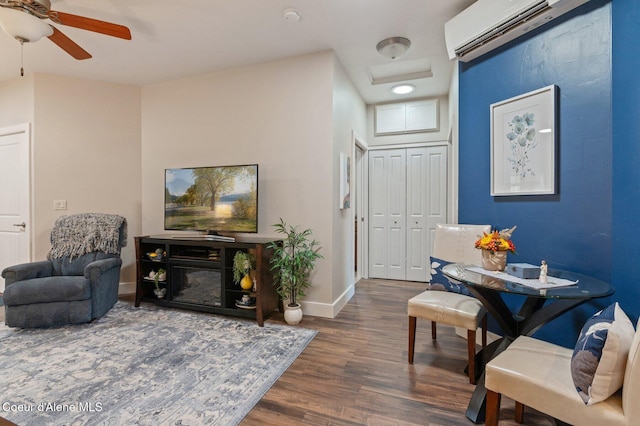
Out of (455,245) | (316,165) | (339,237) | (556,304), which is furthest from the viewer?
(339,237)

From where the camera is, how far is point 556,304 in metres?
1.61

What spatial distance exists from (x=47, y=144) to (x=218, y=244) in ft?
8.74

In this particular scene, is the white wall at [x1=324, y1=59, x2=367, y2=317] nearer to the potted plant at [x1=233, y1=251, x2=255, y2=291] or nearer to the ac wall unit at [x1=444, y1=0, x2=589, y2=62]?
the potted plant at [x1=233, y1=251, x2=255, y2=291]

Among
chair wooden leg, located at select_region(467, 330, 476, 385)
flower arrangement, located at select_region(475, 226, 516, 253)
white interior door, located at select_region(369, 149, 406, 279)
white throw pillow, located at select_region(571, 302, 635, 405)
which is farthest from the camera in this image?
white interior door, located at select_region(369, 149, 406, 279)

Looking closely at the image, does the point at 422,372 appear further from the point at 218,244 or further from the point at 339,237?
Result: the point at 218,244

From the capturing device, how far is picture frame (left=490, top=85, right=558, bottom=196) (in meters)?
2.01

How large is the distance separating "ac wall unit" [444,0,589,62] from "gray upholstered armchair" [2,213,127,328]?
12.8 feet

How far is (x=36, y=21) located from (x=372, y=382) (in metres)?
3.28

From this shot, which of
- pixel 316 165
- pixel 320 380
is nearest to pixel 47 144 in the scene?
pixel 316 165

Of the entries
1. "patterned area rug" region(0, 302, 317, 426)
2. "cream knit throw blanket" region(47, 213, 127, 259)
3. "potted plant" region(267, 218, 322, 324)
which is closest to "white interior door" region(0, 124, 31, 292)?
"cream knit throw blanket" region(47, 213, 127, 259)

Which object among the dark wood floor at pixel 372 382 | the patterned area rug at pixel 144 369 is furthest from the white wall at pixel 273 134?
the patterned area rug at pixel 144 369

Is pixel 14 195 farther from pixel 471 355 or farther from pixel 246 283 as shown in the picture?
pixel 471 355

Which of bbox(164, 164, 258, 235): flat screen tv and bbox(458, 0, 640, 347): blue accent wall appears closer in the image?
bbox(458, 0, 640, 347): blue accent wall

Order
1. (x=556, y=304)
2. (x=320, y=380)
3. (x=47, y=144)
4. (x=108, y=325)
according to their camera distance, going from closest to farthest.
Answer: (x=556, y=304), (x=320, y=380), (x=108, y=325), (x=47, y=144)
